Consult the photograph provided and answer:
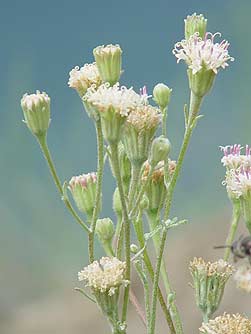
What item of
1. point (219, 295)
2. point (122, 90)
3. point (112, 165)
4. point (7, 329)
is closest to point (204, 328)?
point (219, 295)

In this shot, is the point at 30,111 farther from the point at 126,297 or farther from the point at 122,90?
the point at 126,297

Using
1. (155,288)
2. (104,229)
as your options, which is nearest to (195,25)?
(104,229)

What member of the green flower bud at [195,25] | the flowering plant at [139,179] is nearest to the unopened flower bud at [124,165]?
the flowering plant at [139,179]

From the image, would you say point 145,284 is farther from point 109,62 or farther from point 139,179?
point 109,62

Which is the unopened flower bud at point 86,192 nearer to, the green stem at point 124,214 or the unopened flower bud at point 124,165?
the unopened flower bud at point 124,165

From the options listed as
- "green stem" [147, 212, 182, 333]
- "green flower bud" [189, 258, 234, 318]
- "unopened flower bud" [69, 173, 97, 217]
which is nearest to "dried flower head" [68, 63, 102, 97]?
"unopened flower bud" [69, 173, 97, 217]

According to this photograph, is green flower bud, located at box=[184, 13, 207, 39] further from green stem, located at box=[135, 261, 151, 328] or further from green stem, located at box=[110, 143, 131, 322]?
green stem, located at box=[135, 261, 151, 328]
